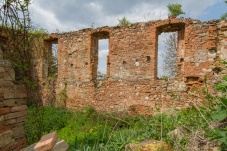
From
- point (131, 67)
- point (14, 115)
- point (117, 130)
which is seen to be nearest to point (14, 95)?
point (14, 115)

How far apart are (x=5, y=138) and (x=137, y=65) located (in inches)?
229

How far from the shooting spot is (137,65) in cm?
876

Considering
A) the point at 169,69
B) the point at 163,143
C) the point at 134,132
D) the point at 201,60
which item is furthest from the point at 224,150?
the point at 169,69

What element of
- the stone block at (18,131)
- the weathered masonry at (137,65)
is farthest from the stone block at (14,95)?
the weathered masonry at (137,65)

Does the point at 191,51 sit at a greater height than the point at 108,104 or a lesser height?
greater

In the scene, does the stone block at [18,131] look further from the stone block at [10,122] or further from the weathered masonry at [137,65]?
the weathered masonry at [137,65]

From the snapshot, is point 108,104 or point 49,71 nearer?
point 108,104

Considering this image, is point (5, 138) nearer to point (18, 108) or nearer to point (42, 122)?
point (18, 108)

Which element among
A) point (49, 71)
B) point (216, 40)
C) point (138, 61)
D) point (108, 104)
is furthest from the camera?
point (49, 71)

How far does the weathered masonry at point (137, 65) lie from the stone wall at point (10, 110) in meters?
4.21

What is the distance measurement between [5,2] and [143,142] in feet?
11.8

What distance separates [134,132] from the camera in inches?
189

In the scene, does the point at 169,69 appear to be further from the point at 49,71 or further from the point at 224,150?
the point at 224,150

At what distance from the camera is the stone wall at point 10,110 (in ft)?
12.9
